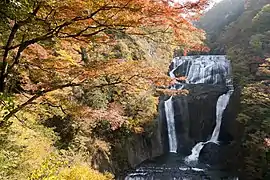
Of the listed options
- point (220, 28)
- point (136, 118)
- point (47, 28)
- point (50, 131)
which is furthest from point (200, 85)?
point (220, 28)

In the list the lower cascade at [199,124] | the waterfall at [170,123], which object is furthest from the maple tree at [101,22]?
the waterfall at [170,123]

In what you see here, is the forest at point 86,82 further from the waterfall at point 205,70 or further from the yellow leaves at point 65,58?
the waterfall at point 205,70

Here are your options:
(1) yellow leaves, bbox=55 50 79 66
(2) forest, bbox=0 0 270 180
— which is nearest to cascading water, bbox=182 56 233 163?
(2) forest, bbox=0 0 270 180

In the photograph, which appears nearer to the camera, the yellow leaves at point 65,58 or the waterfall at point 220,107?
the yellow leaves at point 65,58

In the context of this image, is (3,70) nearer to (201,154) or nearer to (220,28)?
(201,154)

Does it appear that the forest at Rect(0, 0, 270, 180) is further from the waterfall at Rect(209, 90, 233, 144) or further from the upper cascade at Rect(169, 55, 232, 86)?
the upper cascade at Rect(169, 55, 232, 86)

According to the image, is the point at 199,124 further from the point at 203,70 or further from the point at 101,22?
the point at 101,22

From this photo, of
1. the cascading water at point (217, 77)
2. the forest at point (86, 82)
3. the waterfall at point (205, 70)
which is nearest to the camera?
the forest at point (86, 82)

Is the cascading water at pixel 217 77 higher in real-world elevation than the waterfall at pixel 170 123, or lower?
higher
